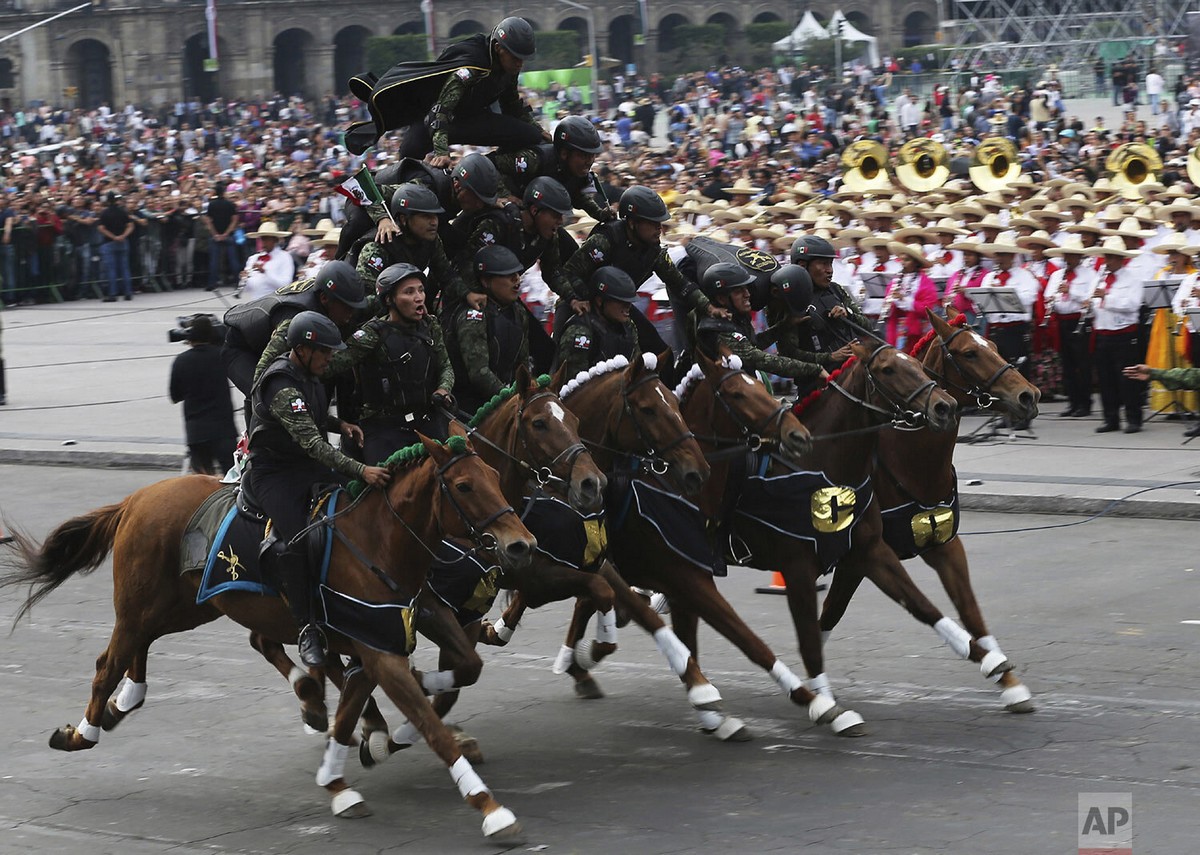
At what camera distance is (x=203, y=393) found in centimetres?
1439

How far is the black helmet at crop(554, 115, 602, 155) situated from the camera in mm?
10258

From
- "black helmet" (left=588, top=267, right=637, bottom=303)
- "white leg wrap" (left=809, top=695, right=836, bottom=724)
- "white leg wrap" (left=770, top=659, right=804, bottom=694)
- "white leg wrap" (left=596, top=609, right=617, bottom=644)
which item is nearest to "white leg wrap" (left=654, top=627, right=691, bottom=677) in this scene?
"white leg wrap" (left=770, top=659, right=804, bottom=694)

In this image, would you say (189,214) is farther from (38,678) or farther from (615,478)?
(615,478)

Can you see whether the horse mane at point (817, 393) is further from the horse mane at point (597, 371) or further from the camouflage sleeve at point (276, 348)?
the camouflage sleeve at point (276, 348)

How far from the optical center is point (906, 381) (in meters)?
9.18

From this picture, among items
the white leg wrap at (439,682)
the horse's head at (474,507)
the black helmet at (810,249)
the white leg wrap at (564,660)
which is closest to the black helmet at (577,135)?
the black helmet at (810,249)

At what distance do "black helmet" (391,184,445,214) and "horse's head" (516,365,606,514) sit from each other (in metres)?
1.53

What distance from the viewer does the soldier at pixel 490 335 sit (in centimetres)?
926

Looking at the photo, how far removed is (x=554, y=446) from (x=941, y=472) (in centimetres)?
252

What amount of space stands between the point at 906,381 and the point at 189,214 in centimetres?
2734

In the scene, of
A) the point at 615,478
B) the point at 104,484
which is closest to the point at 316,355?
the point at 615,478

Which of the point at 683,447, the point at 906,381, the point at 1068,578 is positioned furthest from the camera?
the point at 1068,578

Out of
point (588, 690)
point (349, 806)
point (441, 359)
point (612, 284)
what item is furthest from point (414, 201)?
point (349, 806)

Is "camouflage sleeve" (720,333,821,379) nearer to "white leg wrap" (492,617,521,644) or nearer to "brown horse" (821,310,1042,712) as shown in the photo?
"brown horse" (821,310,1042,712)
